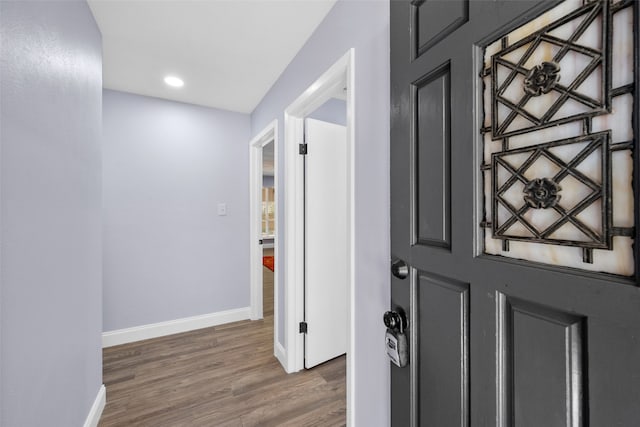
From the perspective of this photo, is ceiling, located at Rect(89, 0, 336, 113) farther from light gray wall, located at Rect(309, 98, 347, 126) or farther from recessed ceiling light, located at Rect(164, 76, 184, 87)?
light gray wall, located at Rect(309, 98, 347, 126)

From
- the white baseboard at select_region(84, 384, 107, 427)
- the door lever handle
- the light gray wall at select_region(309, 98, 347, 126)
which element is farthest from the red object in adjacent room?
the door lever handle

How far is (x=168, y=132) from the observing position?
9.05ft

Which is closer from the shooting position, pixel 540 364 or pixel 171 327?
pixel 540 364

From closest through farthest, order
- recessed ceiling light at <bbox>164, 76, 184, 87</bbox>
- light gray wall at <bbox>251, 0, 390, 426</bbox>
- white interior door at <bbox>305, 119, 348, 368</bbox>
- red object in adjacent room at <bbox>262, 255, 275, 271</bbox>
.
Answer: light gray wall at <bbox>251, 0, 390, 426</bbox>
white interior door at <bbox>305, 119, 348, 368</bbox>
recessed ceiling light at <bbox>164, 76, 184, 87</bbox>
red object in adjacent room at <bbox>262, 255, 275, 271</bbox>

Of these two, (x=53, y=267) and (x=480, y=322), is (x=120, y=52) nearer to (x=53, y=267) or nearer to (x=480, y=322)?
(x=53, y=267)

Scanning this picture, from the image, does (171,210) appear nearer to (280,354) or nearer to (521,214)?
(280,354)

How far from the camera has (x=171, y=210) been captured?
9.18ft

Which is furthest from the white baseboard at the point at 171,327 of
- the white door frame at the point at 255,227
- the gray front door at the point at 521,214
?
the gray front door at the point at 521,214

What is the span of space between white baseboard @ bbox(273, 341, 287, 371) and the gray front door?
5.18 feet

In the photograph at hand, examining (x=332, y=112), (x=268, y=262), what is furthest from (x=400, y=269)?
(x=268, y=262)

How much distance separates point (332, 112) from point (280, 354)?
2.27 metres

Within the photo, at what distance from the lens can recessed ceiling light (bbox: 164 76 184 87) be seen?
2.29m

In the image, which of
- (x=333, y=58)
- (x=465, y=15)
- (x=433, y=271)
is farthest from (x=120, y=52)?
(x=433, y=271)

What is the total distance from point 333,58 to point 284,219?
1200 mm
